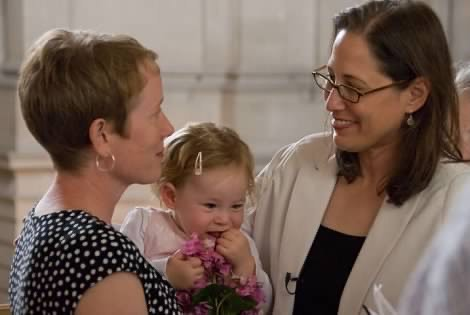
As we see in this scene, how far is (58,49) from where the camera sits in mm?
1368

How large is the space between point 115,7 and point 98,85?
2658 millimetres

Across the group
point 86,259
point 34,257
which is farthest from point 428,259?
point 34,257

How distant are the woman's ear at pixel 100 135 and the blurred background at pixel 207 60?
249cm

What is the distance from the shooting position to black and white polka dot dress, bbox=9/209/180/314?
1.26 meters

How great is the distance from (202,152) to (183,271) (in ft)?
1.02

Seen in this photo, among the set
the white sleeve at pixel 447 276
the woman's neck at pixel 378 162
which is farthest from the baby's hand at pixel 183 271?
the white sleeve at pixel 447 276

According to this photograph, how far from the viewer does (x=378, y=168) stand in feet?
6.51

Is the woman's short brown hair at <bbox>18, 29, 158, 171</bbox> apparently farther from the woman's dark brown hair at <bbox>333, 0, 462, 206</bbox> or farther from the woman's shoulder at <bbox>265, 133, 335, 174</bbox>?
the woman's shoulder at <bbox>265, 133, 335, 174</bbox>

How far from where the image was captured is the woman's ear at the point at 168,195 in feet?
6.29

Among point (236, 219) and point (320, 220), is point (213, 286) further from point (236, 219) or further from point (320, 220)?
point (320, 220)

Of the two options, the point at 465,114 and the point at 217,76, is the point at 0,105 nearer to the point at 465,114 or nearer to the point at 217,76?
the point at 217,76

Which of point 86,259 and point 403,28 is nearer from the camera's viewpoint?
point 86,259

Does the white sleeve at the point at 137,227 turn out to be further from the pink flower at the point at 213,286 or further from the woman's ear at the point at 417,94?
the woman's ear at the point at 417,94

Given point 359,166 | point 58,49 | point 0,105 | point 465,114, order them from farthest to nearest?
point 0,105, point 465,114, point 359,166, point 58,49
